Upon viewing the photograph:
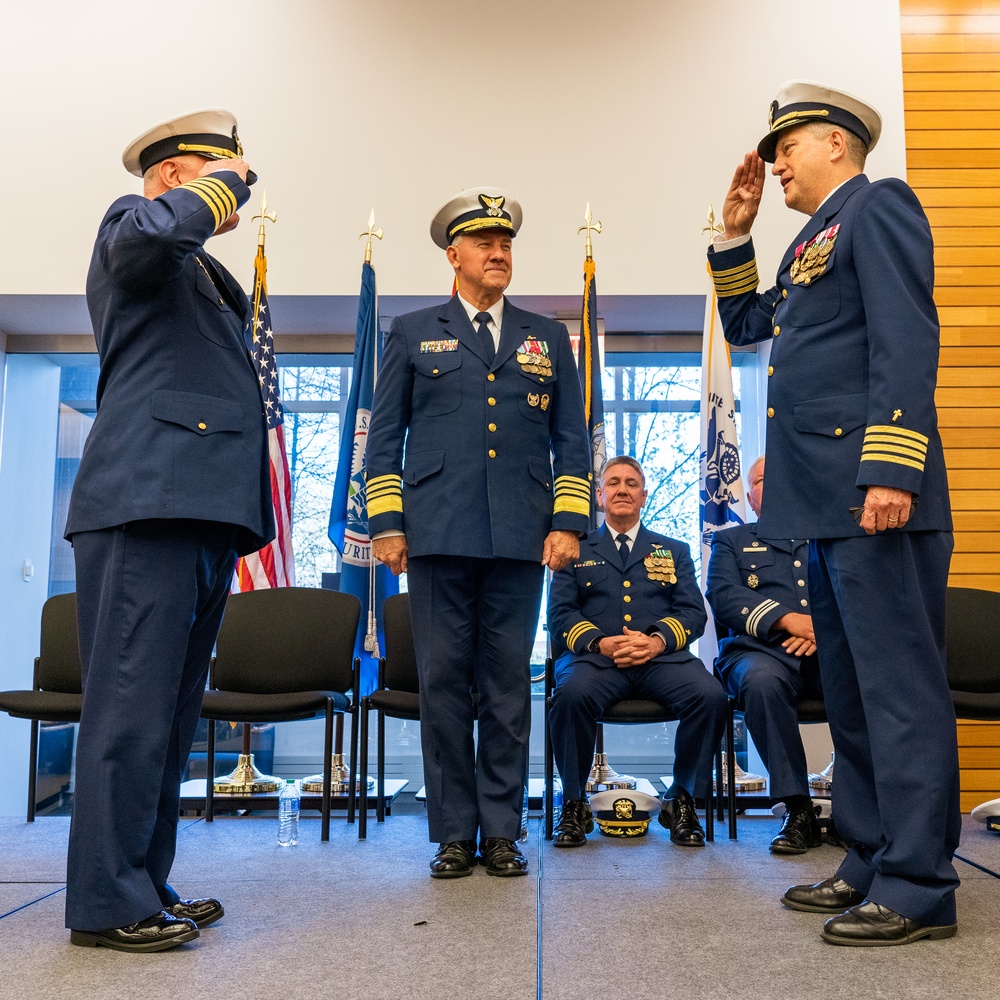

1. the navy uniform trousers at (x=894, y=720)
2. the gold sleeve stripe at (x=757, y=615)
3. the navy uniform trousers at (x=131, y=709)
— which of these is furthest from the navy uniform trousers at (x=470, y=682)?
the gold sleeve stripe at (x=757, y=615)

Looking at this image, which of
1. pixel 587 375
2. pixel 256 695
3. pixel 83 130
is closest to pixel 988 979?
pixel 256 695

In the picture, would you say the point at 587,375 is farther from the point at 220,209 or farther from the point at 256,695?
the point at 220,209

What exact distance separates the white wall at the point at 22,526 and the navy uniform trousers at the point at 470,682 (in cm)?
313

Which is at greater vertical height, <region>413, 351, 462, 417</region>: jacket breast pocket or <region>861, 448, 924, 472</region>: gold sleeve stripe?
<region>413, 351, 462, 417</region>: jacket breast pocket

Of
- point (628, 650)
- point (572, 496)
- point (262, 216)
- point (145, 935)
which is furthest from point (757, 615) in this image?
point (262, 216)

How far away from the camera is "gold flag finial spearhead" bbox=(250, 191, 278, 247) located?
14.4 ft

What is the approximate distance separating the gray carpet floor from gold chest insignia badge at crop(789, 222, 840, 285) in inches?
52.5

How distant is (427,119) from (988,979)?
4.15m

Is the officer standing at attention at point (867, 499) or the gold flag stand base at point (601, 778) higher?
the officer standing at attention at point (867, 499)

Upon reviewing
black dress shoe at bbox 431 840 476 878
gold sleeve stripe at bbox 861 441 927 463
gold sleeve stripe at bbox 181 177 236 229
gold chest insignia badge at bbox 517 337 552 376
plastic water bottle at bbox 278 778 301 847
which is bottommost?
plastic water bottle at bbox 278 778 301 847

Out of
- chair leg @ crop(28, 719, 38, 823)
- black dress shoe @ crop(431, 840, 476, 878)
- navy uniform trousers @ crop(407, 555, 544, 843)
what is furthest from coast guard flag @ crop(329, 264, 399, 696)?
black dress shoe @ crop(431, 840, 476, 878)

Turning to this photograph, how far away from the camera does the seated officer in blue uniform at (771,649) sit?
3047mm

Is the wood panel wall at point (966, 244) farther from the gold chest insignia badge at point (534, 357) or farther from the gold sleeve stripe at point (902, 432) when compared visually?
the gold sleeve stripe at point (902, 432)

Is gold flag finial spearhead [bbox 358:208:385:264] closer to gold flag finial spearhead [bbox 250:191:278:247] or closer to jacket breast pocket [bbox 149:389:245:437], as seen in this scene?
gold flag finial spearhead [bbox 250:191:278:247]
